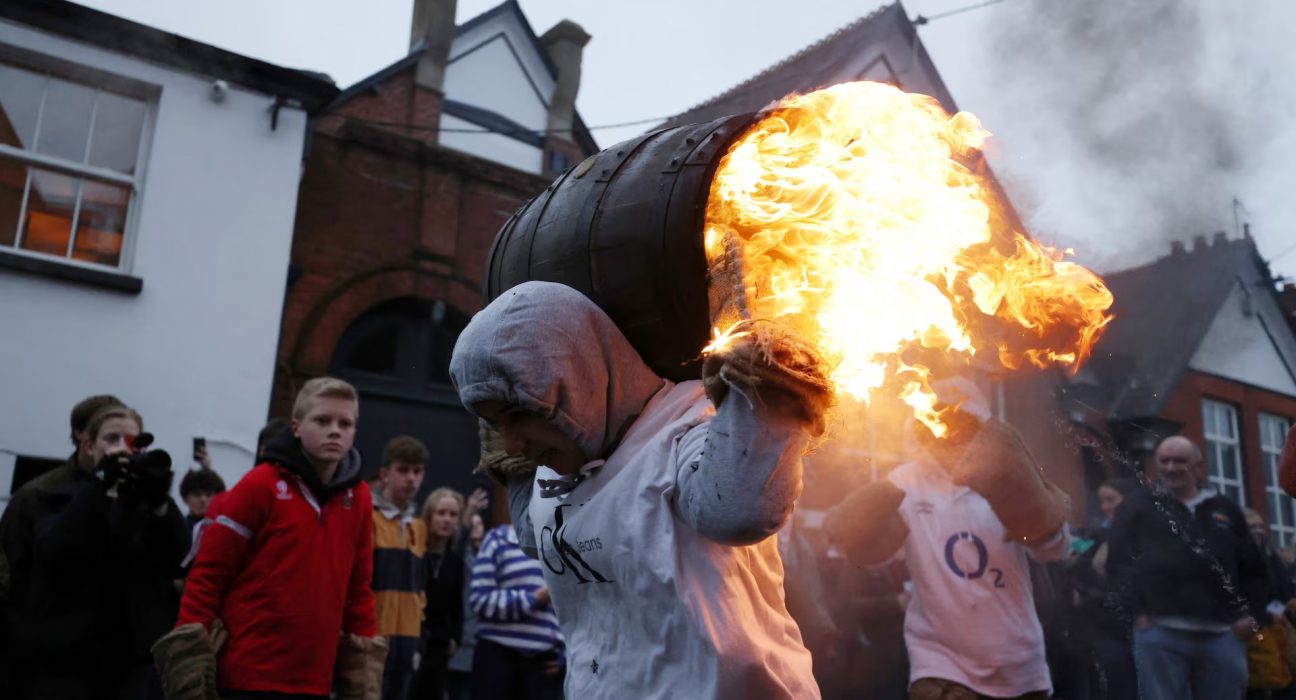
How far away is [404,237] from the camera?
10875 mm

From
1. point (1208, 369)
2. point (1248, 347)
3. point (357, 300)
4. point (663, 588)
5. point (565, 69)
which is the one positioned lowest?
point (663, 588)

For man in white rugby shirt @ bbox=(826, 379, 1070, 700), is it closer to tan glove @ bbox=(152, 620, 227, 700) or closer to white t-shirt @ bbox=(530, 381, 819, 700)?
white t-shirt @ bbox=(530, 381, 819, 700)

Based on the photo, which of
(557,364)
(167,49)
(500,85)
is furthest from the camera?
(500,85)

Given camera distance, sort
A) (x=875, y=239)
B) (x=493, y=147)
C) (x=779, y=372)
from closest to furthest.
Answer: (x=779, y=372), (x=875, y=239), (x=493, y=147)

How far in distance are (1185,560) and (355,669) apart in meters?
4.76

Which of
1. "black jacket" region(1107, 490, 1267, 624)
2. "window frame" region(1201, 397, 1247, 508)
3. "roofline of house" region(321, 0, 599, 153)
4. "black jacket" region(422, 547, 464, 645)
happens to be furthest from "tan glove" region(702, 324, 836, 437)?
"window frame" region(1201, 397, 1247, 508)

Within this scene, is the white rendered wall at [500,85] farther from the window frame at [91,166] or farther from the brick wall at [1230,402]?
the brick wall at [1230,402]

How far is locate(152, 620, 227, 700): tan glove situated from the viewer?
3480mm

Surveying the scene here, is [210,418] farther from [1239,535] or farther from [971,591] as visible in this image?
[1239,535]

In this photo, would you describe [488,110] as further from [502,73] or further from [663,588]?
[663,588]

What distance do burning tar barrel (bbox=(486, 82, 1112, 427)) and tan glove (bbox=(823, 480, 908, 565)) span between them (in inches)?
57.8

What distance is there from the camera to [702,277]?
82.9 inches

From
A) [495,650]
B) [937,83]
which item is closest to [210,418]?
[495,650]

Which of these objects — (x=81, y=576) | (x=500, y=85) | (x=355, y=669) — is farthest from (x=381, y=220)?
(x=355, y=669)
